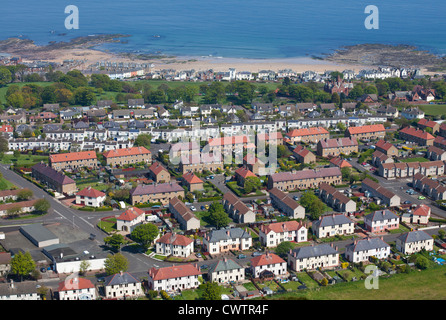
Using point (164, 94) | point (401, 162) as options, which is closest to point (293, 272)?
point (401, 162)

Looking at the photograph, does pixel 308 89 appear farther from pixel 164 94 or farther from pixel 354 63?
pixel 354 63

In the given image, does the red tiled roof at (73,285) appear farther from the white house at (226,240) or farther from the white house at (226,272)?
the white house at (226,240)

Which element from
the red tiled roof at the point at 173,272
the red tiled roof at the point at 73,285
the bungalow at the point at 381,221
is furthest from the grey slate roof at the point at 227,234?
the red tiled roof at the point at 73,285

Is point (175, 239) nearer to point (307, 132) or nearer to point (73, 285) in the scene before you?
point (73, 285)

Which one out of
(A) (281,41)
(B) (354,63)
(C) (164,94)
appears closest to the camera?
(C) (164,94)

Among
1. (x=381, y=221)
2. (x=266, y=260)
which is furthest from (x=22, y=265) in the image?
(x=381, y=221)

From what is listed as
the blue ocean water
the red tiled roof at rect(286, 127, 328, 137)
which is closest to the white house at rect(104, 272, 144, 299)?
the red tiled roof at rect(286, 127, 328, 137)
